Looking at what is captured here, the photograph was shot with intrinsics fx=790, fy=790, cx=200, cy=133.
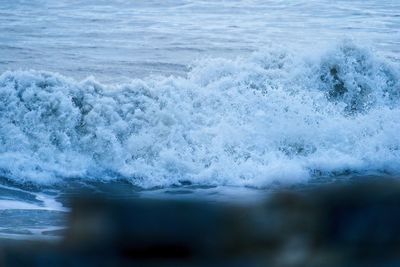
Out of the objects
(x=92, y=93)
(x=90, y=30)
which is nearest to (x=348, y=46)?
(x=92, y=93)

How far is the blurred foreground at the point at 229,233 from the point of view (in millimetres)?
775

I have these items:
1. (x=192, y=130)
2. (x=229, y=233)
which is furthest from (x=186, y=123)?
(x=229, y=233)

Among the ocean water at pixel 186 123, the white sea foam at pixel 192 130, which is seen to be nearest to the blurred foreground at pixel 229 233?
the ocean water at pixel 186 123

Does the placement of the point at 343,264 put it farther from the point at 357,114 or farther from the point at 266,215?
the point at 357,114

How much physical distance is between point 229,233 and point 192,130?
902cm

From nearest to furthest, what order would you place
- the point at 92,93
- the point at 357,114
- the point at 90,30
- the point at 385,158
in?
the point at 385,158, the point at 92,93, the point at 357,114, the point at 90,30

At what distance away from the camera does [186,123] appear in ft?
32.5

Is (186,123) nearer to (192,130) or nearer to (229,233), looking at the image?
(192,130)

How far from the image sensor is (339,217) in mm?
800

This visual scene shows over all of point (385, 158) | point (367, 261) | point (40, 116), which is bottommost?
point (385, 158)

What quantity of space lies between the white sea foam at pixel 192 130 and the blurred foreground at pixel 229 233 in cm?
760

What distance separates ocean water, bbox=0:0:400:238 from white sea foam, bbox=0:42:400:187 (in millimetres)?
19

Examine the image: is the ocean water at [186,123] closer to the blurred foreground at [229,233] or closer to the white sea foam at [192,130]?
the white sea foam at [192,130]

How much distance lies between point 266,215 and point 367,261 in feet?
0.38
